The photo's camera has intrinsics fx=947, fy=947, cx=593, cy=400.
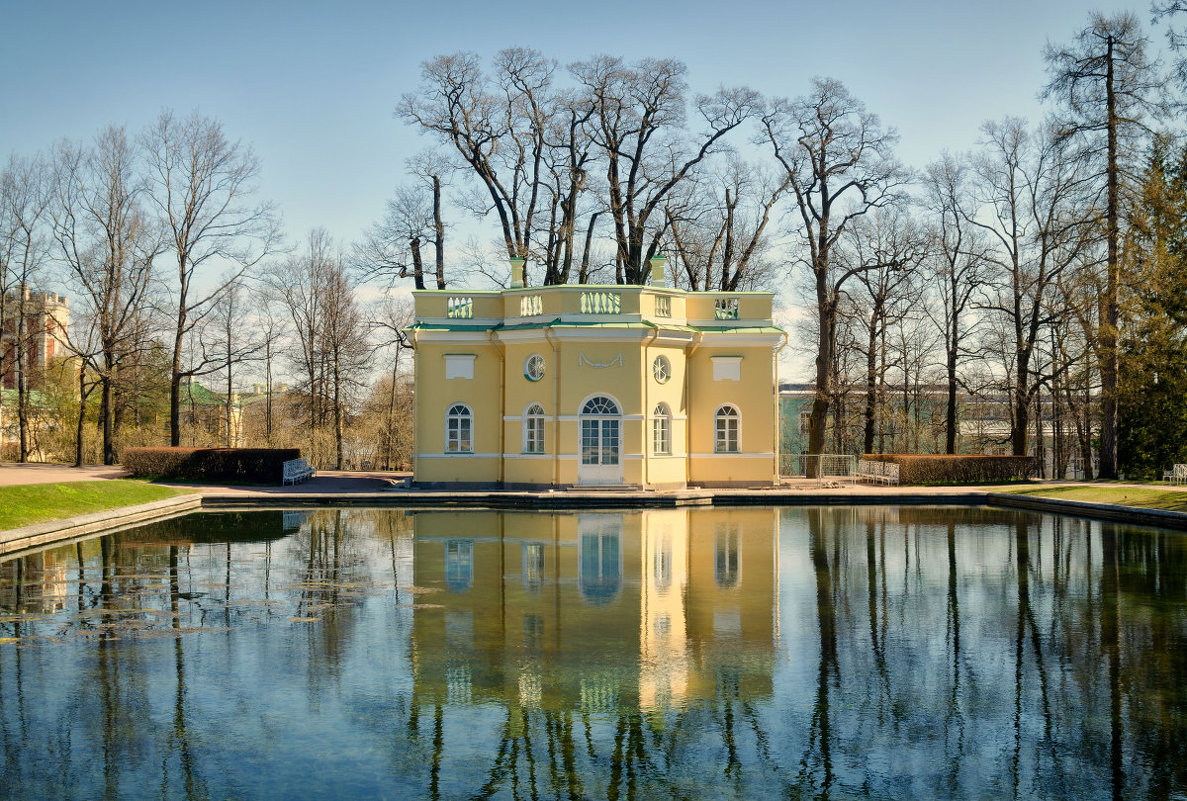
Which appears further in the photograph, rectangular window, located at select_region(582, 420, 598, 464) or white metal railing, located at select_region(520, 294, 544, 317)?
white metal railing, located at select_region(520, 294, 544, 317)

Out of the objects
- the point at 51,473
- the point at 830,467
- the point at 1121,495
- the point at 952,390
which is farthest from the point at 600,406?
the point at 51,473

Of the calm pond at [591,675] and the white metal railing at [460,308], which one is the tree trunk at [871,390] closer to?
the white metal railing at [460,308]

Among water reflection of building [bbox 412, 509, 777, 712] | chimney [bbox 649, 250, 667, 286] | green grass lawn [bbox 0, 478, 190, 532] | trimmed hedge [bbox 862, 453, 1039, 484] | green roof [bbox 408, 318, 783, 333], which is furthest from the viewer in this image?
trimmed hedge [bbox 862, 453, 1039, 484]

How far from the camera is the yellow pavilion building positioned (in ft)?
80.0

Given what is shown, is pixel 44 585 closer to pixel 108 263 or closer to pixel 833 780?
pixel 833 780

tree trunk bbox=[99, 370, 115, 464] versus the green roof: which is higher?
the green roof

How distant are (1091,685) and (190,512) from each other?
767 inches

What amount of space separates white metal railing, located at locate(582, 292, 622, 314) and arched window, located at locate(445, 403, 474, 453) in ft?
14.3

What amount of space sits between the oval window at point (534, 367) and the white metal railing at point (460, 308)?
2.41 meters

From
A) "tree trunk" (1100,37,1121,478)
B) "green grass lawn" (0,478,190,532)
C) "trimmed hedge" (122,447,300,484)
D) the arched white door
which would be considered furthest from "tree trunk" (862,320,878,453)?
"green grass lawn" (0,478,190,532)

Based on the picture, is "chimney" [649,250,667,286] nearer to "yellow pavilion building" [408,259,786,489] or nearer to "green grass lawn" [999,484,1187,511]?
"yellow pavilion building" [408,259,786,489]

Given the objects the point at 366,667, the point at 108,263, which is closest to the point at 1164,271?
the point at 366,667

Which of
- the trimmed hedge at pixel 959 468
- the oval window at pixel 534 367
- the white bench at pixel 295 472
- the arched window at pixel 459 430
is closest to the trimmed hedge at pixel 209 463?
the white bench at pixel 295 472

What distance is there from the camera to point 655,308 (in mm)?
25438
